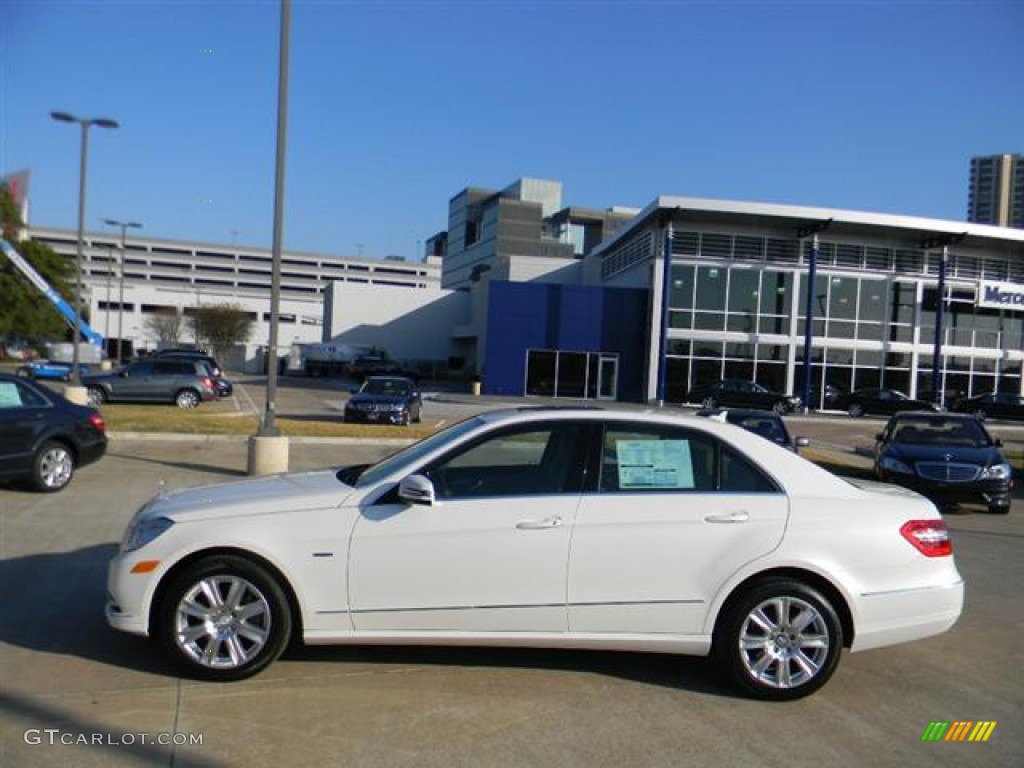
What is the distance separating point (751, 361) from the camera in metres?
42.5

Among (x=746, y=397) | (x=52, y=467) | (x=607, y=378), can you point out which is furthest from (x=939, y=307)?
(x=52, y=467)

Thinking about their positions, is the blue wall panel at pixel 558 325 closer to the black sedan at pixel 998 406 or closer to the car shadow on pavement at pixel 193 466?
the black sedan at pixel 998 406

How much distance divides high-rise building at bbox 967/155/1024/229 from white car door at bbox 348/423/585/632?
84433 millimetres

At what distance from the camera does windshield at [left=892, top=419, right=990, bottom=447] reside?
13.8m

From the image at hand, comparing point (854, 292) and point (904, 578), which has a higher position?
point (854, 292)

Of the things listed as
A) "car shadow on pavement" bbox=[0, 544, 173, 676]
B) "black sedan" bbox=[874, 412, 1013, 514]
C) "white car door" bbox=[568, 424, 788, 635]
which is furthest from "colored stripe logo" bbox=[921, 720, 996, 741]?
"black sedan" bbox=[874, 412, 1013, 514]

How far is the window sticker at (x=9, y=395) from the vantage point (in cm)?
1014

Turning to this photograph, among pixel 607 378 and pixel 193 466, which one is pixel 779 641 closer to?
pixel 193 466

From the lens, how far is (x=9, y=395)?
1023 centimetres

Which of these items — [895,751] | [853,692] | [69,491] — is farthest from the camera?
[69,491]

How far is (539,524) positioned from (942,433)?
11.6 m

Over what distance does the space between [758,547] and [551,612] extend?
1.17 metres

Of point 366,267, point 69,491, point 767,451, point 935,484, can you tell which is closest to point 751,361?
point 935,484

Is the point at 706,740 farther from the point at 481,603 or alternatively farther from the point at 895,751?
the point at 481,603
